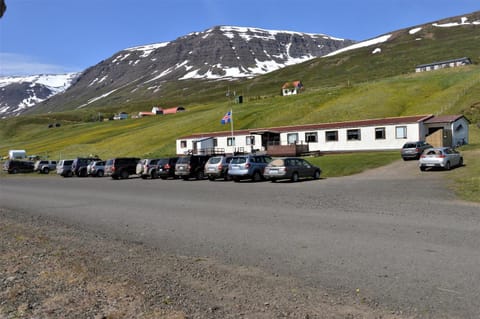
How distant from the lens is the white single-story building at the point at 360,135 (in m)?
45.2

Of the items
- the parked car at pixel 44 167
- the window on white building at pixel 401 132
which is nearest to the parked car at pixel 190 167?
the window on white building at pixel 401 132

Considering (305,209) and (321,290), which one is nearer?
(321,290)

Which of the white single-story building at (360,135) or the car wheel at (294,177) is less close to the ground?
the white single-story building at (360,135)

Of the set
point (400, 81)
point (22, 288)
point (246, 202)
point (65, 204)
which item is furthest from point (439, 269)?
point (400, 81)

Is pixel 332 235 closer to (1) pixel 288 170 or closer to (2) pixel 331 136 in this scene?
(1) pixel 288 170

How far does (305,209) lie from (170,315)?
380 inches

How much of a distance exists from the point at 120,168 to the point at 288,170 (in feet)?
56.7

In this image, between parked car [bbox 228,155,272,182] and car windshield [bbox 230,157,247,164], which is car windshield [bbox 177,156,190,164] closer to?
parked car [bbox 228,155,272,182]

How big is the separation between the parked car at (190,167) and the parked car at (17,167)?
3012 cm

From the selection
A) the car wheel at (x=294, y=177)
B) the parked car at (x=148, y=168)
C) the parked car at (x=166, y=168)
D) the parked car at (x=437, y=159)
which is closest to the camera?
the car wheel at (x=294, y=177)

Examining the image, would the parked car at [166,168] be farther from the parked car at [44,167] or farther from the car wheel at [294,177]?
the parked car at [44,167]

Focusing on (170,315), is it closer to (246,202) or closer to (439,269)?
(439,269)

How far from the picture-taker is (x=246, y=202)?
1703 cm

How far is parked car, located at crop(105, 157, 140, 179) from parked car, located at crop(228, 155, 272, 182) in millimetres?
12525
